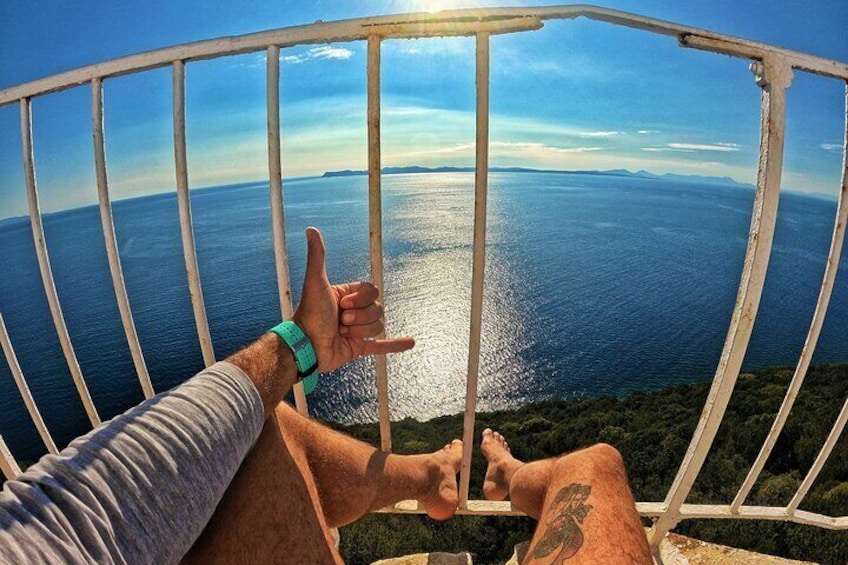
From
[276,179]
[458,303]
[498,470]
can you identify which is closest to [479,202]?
[276,179]

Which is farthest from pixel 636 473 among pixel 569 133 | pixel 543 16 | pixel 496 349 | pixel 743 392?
pixel 569 133

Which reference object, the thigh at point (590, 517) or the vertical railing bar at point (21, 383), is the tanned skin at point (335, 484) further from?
the vertical railing bar at point (21, 383)

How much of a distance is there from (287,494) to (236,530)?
139 mm

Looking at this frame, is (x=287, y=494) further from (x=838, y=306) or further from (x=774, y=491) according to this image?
(x=838, y=306)

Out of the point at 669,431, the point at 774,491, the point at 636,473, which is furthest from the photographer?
the point at 669,431

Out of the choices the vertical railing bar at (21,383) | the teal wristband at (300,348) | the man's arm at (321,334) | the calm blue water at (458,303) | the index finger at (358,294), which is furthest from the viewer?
the calm blue water at (458,303)

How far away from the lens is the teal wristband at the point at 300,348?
1.39 meters

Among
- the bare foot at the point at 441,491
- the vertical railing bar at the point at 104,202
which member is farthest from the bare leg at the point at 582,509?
the vertical railing bar at the point at 104,202

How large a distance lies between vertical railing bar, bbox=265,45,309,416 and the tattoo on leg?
2.88 feet

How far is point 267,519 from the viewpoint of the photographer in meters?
1.16

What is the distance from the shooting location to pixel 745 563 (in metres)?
1.89

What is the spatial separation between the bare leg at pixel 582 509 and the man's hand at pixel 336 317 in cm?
66

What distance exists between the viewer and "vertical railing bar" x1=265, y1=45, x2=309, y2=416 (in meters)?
1.35

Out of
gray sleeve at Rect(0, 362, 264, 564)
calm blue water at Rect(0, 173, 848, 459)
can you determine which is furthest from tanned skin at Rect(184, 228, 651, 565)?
calm blue water at Rect(0, 173, 848, 459)
